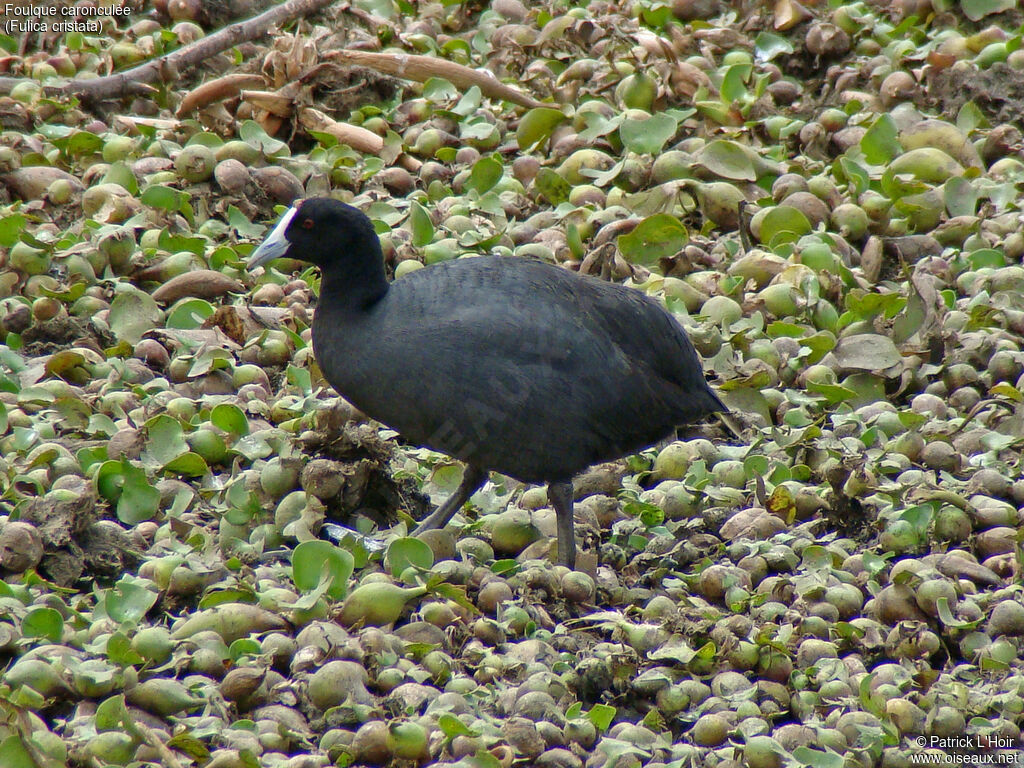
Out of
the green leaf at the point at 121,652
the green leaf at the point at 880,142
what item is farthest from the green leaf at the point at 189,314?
the green leaf at the point at 880,142

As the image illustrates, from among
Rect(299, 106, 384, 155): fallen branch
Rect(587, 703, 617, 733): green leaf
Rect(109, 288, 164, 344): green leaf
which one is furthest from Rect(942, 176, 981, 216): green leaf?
Rect(109, 288, 164, 344): green leaf

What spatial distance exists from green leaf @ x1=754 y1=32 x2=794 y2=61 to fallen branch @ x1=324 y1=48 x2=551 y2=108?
157 cm

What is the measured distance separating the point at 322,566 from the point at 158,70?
450cm

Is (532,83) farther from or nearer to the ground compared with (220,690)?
farther from the ground

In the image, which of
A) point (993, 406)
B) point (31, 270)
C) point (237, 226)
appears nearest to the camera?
point (993, 406)

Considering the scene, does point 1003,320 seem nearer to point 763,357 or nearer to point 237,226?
point 763,357

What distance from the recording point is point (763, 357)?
234 inches

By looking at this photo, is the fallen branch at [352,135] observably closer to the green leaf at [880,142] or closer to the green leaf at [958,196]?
the green leaf at [880,142]

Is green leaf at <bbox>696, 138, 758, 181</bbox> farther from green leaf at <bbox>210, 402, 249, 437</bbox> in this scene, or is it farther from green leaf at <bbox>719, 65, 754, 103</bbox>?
green leaf at <bbox>210, 402, 249, 437</bbox>

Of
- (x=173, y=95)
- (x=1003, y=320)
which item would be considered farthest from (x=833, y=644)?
(x=173, y=95)

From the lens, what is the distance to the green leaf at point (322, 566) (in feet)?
13.9

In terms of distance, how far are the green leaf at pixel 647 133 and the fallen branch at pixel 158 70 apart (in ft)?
8.48

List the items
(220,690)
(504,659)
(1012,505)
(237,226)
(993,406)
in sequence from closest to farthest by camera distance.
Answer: (220,690) → (504,659) → (1012,505) → (993,406) → (237,226)

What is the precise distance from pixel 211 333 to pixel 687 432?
2291 millimetres
